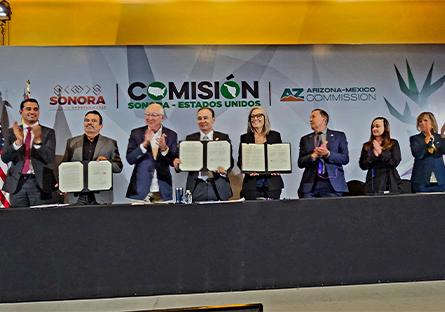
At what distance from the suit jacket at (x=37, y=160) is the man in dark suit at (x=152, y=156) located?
3.05 feet

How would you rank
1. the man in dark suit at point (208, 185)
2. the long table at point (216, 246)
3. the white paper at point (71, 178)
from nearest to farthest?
1. the long table at point (216, 246)
2. the white paper at point (71, 178)
3. the man in dark suit at point (208, 185)

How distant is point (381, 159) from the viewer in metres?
5.77

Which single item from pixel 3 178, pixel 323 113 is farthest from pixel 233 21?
pixel 3 178

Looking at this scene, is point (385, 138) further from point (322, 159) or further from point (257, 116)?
point (257, 116)

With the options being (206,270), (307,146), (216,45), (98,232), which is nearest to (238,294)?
(206,270)

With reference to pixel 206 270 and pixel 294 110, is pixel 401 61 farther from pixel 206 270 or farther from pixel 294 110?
pixel 206 270

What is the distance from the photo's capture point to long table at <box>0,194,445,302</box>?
12.6 ft

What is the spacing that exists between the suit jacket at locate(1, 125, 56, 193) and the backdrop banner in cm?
12

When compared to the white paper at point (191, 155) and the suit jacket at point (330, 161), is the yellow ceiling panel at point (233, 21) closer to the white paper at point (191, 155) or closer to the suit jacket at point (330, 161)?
the suit jacket at point (330, 161)

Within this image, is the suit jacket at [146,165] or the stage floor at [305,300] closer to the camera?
the stage floor at [305,300]

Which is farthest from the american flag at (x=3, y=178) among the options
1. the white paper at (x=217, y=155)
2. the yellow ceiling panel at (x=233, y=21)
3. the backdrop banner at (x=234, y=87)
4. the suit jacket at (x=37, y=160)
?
the white paper at (x=217, y=155)

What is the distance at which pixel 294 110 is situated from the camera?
5688mm

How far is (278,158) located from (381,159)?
1.75m

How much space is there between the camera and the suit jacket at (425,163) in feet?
19.0
